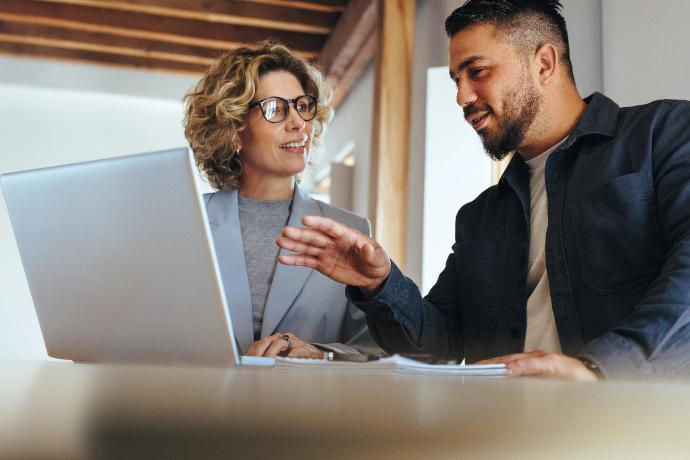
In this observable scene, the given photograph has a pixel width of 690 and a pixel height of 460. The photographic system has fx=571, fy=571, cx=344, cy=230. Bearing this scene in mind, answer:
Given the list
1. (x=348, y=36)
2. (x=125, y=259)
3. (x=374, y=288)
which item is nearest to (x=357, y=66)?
(x=348, y=36)

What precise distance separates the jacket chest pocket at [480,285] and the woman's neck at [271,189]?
2.18 ft

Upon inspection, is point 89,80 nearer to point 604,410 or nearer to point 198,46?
point 198,46

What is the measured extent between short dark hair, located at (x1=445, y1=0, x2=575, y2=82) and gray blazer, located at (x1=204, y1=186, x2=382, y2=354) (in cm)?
88

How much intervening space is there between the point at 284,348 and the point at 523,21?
1.15 meters

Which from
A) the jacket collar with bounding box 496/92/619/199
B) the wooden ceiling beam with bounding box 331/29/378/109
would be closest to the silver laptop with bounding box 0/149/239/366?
the jacket collar with bounding box 496/92/619/199

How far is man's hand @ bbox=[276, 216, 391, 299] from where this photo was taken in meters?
1.11

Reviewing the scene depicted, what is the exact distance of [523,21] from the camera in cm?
165

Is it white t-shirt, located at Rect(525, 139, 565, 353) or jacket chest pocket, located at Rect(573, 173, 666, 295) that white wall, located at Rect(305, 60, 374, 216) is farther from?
jacket chest pocket, located at Rect(573, 173, 666, 295)

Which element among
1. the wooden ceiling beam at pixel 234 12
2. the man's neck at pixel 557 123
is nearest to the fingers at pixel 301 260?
the man's neck at pixel 557 123

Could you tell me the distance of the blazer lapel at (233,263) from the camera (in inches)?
62.2

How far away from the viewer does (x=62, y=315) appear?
95 cm

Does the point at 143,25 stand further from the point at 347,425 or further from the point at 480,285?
the point at 347,425

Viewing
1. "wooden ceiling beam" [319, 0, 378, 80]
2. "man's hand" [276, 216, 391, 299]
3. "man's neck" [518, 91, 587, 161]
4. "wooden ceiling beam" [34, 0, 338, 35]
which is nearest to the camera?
"man's hand" [276, 216, 391, 299]

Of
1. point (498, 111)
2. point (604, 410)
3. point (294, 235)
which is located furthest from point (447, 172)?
point (604, 410)
